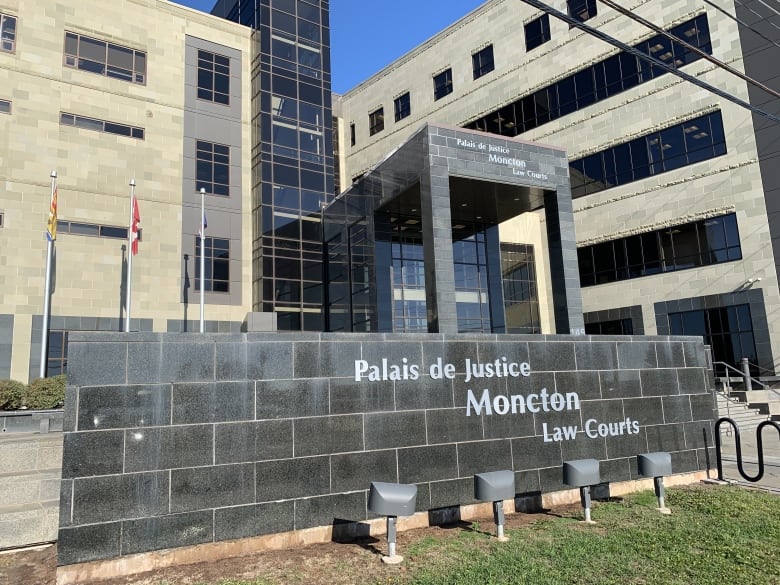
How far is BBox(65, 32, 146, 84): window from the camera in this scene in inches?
1138

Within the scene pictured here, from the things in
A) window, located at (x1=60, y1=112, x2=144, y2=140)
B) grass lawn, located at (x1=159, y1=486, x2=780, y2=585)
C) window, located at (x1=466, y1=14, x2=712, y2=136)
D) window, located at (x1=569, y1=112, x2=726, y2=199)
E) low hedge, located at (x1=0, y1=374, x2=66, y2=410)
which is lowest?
grass lawn, located at (x1=159, y1=486, x2=780, y2=585)

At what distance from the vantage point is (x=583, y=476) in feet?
30.0

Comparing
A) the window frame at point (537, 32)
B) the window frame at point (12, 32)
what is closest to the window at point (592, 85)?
the window frame at point (537, 32)

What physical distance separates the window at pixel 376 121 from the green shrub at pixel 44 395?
3443 centimetres

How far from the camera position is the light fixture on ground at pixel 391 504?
7312 millimetres

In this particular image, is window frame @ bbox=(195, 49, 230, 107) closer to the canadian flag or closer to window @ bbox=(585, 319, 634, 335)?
the canadian flag

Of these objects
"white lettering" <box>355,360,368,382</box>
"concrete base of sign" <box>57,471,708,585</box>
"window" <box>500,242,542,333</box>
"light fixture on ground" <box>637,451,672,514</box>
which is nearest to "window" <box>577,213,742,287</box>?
"window" <box>500,242,542,333</box>

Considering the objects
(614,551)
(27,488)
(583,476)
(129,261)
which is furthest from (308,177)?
(614,551)

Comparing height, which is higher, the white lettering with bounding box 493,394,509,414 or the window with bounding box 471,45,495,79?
the window with bounding box 471,45,495,79

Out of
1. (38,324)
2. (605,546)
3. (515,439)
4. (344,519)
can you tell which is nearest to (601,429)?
(515,439)

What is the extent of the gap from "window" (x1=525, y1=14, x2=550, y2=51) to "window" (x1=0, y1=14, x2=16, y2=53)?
29.6 m

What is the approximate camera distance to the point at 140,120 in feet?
98.3

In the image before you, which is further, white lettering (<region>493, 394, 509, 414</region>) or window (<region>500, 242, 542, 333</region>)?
window (<region>500, 242, 542, 333</region>)

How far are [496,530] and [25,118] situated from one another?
2909 cm
